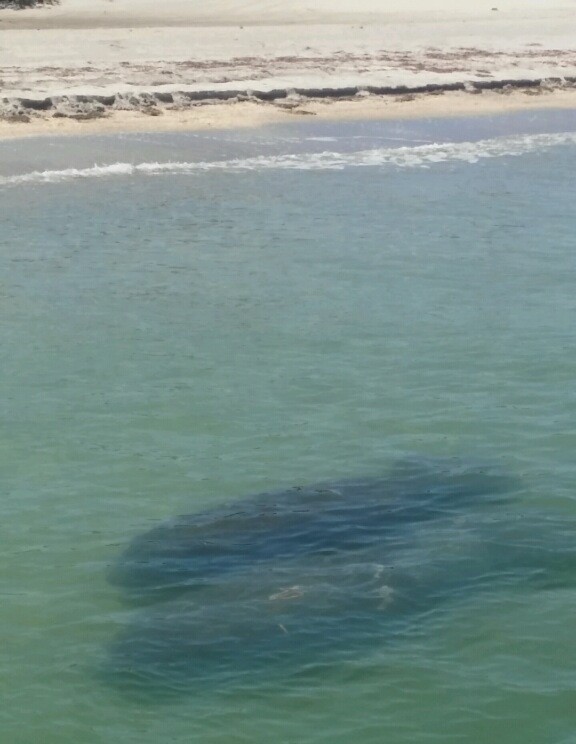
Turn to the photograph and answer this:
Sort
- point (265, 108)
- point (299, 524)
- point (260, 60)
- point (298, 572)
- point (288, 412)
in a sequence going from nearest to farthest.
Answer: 1. point (298, 572)
2. point (299, 524)
3. point (288, 412)
4. point (265, 108)
5. point (260, 60)

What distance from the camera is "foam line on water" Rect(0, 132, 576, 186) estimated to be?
1941 cm

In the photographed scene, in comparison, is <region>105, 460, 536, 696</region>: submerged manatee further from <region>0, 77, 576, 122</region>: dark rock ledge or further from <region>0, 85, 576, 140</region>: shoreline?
<region>0, 77, 576, 122</region>: dark rock ledge

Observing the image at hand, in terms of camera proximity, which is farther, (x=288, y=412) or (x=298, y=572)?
(x=288, y=412)

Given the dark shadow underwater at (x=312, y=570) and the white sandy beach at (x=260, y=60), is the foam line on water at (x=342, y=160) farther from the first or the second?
the dark shadow underwater at (x=312, y=570)

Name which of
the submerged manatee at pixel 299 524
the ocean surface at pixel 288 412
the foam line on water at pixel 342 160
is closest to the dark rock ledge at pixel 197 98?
the ocean surface at pixel 288 412

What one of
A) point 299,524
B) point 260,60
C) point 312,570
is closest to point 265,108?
point 260,60

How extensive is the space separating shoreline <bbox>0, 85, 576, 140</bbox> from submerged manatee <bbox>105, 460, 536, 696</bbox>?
577 inches

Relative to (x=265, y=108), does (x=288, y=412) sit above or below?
below

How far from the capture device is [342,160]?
830 inches

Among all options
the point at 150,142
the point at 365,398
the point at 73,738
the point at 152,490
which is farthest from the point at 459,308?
the point at 150,142

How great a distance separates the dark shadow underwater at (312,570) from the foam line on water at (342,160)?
11432mm

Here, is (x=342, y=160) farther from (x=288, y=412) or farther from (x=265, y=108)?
(x=288, y=412)

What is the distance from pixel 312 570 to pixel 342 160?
14396mm

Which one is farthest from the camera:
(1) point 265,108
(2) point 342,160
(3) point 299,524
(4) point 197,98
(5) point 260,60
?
(5) point 260,60
